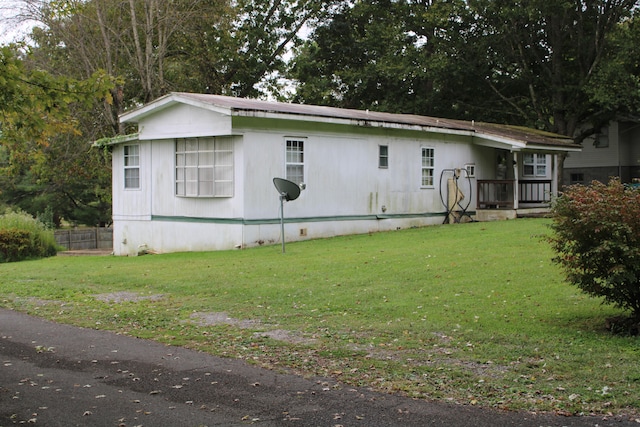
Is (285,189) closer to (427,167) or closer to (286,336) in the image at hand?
(427,167)

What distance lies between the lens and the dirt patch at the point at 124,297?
1181 cm

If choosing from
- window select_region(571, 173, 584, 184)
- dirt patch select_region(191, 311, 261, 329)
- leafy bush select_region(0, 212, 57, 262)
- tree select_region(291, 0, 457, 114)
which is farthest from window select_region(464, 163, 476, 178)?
window select_region(571, 173, 584, 184)

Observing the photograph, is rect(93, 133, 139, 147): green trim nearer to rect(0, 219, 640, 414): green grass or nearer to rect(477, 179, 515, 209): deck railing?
rect(0, 219, 640, 414): green grass

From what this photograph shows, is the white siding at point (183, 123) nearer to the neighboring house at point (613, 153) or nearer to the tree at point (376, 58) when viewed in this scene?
the tree at point (376, 58)

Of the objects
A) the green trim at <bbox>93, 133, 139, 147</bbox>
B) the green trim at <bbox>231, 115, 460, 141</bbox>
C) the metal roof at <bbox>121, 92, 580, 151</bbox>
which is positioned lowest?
the green trim at <bbox>93, 133, 139, 147</bbox>

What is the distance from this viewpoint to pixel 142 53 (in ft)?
102

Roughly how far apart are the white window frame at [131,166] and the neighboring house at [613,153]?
25118 mm

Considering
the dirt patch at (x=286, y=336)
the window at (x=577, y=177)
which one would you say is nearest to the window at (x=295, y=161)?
the dirt patch at (x=286, y=336)

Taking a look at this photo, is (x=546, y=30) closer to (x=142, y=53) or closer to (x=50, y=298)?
(x=142, y=53)

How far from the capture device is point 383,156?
22.5m

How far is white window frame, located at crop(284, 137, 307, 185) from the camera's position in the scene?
786 inches

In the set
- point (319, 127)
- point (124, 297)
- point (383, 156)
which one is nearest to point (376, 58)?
point (383, 156)

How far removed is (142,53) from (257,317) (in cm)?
2372

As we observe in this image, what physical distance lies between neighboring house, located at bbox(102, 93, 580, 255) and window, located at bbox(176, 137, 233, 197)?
A: 32 mm
